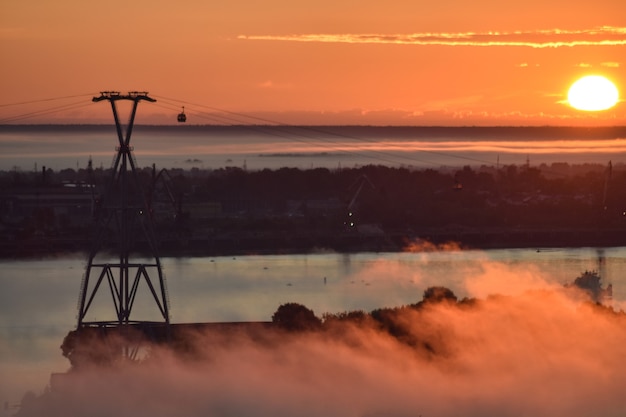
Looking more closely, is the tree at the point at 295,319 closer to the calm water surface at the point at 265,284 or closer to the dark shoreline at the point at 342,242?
the calm water surface at the point at 265,284

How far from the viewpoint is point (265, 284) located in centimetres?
3059

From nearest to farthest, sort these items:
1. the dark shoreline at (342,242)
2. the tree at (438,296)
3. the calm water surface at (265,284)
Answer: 1. the calm water surface at (265,284)
2. the tree at (438,296)
3. the dark shoreline at (342,242)

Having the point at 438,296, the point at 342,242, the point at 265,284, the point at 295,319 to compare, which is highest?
the point at 342,242

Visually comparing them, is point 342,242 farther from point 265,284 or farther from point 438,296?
point 438,296

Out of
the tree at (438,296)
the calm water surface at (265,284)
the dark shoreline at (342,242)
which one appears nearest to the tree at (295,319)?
the tree at (438,296)

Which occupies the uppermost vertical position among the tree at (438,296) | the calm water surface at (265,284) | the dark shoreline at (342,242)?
the dark shoreline at (342,242)

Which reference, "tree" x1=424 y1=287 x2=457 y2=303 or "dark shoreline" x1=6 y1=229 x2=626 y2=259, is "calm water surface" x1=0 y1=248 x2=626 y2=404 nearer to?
"dark shoreline" x1=6 y1=229 x2=626 y2=259

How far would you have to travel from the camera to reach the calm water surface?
2284cm

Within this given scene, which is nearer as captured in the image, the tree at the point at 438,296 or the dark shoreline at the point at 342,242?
Result: the tree at the point at 438,296

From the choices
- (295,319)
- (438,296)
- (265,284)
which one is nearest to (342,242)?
(265,284)

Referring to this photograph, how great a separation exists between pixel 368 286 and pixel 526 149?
93951 mm

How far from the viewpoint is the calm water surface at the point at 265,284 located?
22.8 meters

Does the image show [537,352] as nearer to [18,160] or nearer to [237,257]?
[237,257]

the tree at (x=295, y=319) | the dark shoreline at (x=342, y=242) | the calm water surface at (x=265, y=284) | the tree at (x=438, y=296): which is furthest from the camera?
the dark shoreline at (x=342, y=242)
